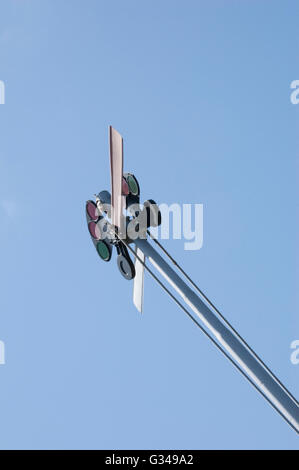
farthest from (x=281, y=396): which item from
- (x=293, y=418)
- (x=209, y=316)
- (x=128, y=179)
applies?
(x=128, y=179)

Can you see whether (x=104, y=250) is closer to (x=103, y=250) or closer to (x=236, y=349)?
(x=103, y=250)

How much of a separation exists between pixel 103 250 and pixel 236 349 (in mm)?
2297

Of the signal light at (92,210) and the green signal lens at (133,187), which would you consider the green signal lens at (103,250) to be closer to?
the signal light at (92,210)

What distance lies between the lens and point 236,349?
480 cm

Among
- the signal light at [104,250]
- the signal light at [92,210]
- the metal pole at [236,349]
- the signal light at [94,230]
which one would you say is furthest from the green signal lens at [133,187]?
the metal pole at [236,349]

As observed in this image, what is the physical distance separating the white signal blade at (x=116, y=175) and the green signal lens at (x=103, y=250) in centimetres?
39

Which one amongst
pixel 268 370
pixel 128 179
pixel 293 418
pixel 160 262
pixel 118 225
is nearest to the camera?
pixel 293 418

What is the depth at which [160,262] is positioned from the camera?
5562 mm

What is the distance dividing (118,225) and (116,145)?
3.08 ft

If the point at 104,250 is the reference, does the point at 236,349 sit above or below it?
below

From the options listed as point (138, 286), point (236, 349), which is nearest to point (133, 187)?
point (138, 286)

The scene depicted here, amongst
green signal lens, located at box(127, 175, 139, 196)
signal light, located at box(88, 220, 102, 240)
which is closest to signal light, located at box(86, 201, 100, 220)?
signal light, located at box(88, 220, 102, 240)

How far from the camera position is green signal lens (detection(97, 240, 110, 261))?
6.34 meters

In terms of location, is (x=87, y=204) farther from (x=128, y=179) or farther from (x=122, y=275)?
(x=122, y=275)
